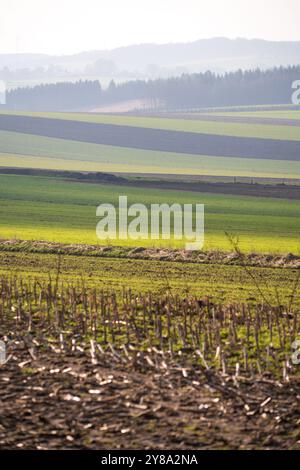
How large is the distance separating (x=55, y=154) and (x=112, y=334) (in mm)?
75813

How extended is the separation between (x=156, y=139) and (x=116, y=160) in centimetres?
1683

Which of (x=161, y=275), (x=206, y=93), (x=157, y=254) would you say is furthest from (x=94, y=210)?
(x=206, y=93)

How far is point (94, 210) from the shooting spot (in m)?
48.2

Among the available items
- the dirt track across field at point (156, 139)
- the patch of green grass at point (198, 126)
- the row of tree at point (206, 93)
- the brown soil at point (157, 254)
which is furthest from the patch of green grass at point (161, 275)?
the row of tree at point (206, 93)

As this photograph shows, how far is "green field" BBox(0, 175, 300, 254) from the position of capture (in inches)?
1485

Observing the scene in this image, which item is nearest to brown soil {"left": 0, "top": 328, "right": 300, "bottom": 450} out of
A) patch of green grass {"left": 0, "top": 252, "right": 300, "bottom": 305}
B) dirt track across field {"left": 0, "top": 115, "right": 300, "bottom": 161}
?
patch of green grass {"left": 0, "top": 252, "right": 300, "bottom": 305}

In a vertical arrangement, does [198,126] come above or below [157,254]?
below

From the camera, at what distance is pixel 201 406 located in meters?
15.3

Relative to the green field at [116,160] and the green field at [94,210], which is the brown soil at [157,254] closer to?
the green field at [94,210]

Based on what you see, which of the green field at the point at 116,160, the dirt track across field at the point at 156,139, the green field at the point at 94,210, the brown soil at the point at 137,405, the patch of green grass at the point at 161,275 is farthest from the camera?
the dirt track across field at the point at 156,139

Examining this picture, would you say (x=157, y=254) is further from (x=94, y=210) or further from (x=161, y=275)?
(x=94, y=210)

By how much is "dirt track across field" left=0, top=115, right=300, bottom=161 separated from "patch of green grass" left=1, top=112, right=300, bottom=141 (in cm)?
302

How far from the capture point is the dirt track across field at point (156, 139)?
320 ft

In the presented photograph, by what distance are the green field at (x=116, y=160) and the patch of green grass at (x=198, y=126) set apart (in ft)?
49.2
